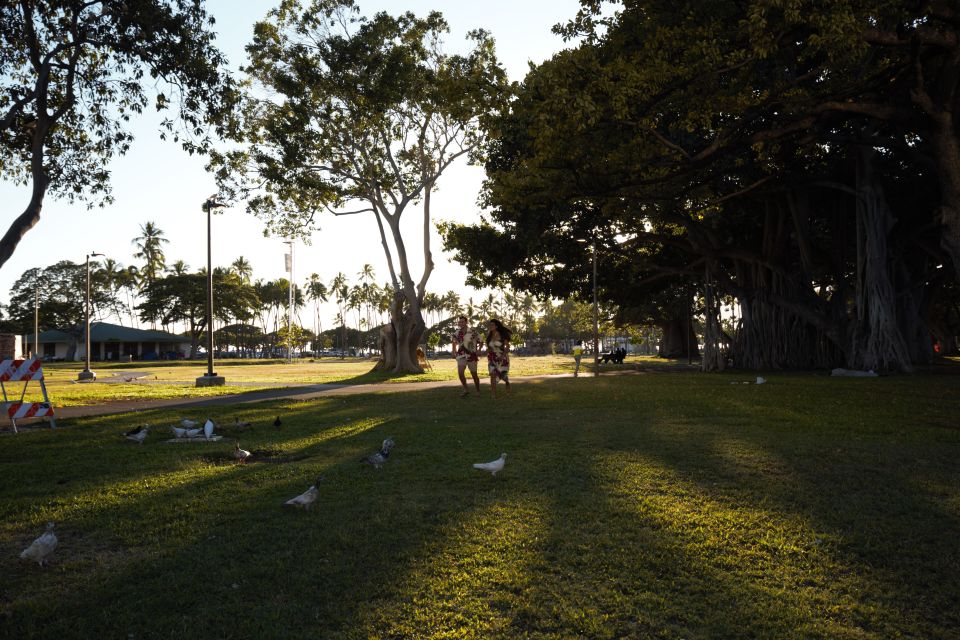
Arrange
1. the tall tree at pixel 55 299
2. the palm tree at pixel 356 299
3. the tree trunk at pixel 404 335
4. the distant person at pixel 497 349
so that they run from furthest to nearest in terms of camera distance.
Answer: the palm tree at pixel 356 299 < the tall tree at pixel 55 299 < the tree trunk at pixel 404 335 < the distant person at pixel 497 349

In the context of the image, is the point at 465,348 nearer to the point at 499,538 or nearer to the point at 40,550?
the point at 499,538

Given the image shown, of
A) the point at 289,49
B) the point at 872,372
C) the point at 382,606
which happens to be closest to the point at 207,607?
the point at 382,606

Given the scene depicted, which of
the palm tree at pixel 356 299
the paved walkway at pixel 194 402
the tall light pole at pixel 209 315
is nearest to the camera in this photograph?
the paved walkway at pixel 194 402

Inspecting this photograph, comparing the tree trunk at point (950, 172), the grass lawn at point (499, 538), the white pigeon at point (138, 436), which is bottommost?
the grass lawn at point (499, 538)

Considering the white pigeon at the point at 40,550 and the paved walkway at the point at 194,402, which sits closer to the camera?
the white pigeon at the point at 40,550

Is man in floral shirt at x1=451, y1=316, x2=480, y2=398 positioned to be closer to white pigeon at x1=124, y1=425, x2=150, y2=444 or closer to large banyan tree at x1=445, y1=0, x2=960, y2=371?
large banyan tree at x1=445, y1=0, x2=960, y2=371

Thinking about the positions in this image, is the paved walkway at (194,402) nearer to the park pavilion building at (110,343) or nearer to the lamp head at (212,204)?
the lamp head at (212,204)

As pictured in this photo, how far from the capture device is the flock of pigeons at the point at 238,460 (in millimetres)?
3805

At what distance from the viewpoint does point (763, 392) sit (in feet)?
46.0

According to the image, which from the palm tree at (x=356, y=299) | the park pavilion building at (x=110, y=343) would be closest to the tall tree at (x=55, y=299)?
the park pavilion building at (x=110, y=343)

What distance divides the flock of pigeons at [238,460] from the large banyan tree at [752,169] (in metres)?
7.27

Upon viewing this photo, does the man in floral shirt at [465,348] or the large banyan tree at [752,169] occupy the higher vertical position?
the large banyan tree at [752,169]

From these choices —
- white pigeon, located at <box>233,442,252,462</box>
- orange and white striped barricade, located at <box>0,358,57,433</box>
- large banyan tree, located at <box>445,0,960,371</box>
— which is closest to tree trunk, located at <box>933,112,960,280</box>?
large banyan tree, located at <box>445,0,960,371</box>

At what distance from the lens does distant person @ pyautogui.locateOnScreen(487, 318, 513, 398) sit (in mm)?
Answer: 14117
